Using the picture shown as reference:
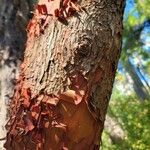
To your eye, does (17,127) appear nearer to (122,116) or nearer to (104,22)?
(104,22)

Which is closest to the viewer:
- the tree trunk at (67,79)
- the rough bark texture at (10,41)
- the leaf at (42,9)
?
the tree trunk at (67,79)

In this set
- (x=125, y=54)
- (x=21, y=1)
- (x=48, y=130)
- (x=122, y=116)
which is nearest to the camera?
(x=48, y=130)

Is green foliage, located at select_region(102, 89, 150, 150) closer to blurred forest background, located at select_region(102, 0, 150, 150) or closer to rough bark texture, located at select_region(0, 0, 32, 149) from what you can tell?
blurred forest background, located at select_region(102, 0, 150, 150)

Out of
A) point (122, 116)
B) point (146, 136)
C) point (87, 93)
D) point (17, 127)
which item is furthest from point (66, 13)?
point (122, 116)

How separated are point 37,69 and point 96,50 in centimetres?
17

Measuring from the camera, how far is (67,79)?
4.05ft

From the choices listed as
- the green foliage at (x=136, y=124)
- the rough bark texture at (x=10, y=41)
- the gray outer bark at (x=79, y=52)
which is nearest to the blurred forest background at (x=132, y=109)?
the green foliage at (x=136, y=124)

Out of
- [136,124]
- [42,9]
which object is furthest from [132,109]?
[42,9]

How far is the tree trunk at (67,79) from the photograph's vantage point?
1.21 m

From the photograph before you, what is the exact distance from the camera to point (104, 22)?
4.26 ft

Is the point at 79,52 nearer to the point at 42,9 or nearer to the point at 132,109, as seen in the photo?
the point at 42,9

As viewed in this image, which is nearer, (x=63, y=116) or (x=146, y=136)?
(x=63, y=116)

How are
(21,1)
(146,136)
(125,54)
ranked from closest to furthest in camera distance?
1. (21,1)
2. (146,136)
3. (125,54)

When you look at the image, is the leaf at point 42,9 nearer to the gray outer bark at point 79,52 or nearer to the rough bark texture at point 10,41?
the gray outer bark at point 79,52
